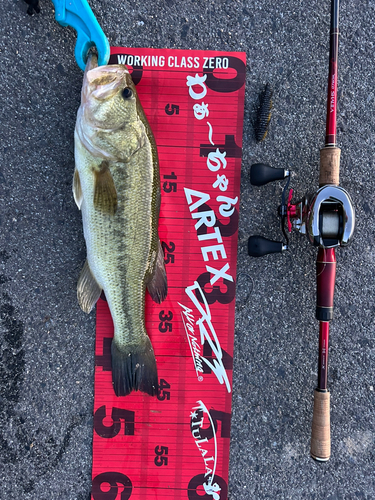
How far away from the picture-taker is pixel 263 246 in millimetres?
1934

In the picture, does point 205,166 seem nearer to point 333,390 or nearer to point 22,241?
point 22,241

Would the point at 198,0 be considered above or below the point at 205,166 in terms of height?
above

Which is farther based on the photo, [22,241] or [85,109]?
[22,241]

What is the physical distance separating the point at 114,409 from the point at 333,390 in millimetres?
Answer: 1438

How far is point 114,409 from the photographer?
205cm

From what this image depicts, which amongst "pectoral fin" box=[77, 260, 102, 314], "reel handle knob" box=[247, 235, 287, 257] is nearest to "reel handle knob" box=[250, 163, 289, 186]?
"reel handle knob" box=[247, 235, 287, 257]

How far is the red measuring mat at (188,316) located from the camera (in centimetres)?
203

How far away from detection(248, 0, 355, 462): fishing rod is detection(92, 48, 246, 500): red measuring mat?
29cm

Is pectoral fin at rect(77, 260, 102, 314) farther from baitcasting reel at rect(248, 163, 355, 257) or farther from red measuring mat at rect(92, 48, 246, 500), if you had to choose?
baitcasting reel at rect(248, 163, 355, 257)

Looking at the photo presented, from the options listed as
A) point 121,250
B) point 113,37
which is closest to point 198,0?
point 113,37

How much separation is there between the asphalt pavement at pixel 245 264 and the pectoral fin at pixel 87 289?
0.54ft

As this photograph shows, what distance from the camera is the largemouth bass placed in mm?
1672

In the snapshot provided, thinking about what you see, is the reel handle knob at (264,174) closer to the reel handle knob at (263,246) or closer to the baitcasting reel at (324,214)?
the baitcasting reel at (324,214)

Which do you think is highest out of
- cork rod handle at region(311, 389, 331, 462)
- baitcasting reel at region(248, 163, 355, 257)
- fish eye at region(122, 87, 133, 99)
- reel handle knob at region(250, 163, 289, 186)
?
fish eye at region(122, 87, 133, 99)
